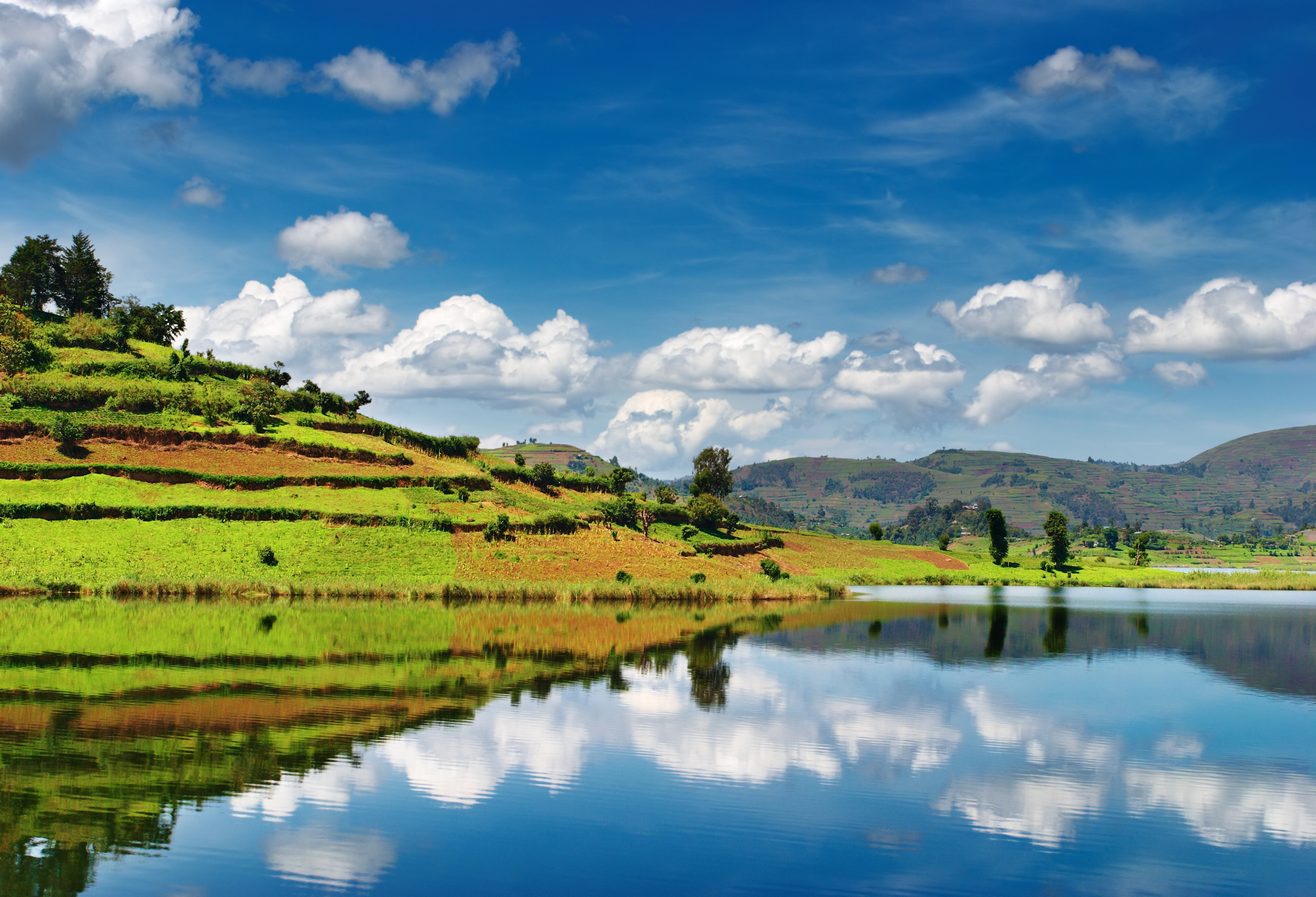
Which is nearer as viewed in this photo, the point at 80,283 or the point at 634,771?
the point at 634,771

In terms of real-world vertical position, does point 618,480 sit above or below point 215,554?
above

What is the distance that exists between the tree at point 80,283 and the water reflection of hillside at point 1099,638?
117 metres

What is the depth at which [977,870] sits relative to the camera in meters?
17.6

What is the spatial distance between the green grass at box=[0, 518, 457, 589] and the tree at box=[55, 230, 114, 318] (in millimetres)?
69884

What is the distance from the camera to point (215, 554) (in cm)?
6831

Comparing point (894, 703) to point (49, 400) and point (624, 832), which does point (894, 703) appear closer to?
point (624, 832)

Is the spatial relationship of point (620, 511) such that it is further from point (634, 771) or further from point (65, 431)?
point (634, 771)

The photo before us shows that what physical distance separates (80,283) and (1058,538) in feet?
456

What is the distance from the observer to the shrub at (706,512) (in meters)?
106

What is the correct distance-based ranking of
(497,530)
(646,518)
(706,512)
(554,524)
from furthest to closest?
1. (706,512)
2. (646,518)
3. (554,524)
4. (497,530)

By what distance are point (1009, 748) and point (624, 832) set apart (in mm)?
14204

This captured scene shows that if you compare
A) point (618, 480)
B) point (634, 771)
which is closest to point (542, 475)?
point (618, 480)

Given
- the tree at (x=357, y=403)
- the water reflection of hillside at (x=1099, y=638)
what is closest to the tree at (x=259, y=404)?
the tree at (x=357, y=403)

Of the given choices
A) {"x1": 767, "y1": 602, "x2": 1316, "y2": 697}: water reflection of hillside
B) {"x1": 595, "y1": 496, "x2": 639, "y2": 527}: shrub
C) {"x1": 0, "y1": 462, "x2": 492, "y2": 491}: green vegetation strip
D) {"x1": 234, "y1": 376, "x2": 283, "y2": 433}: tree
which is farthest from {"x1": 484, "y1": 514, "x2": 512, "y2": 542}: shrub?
{"x1": 767, "y1": 602, "x2": 1316, "y2": 697}: water reflection of hillside
